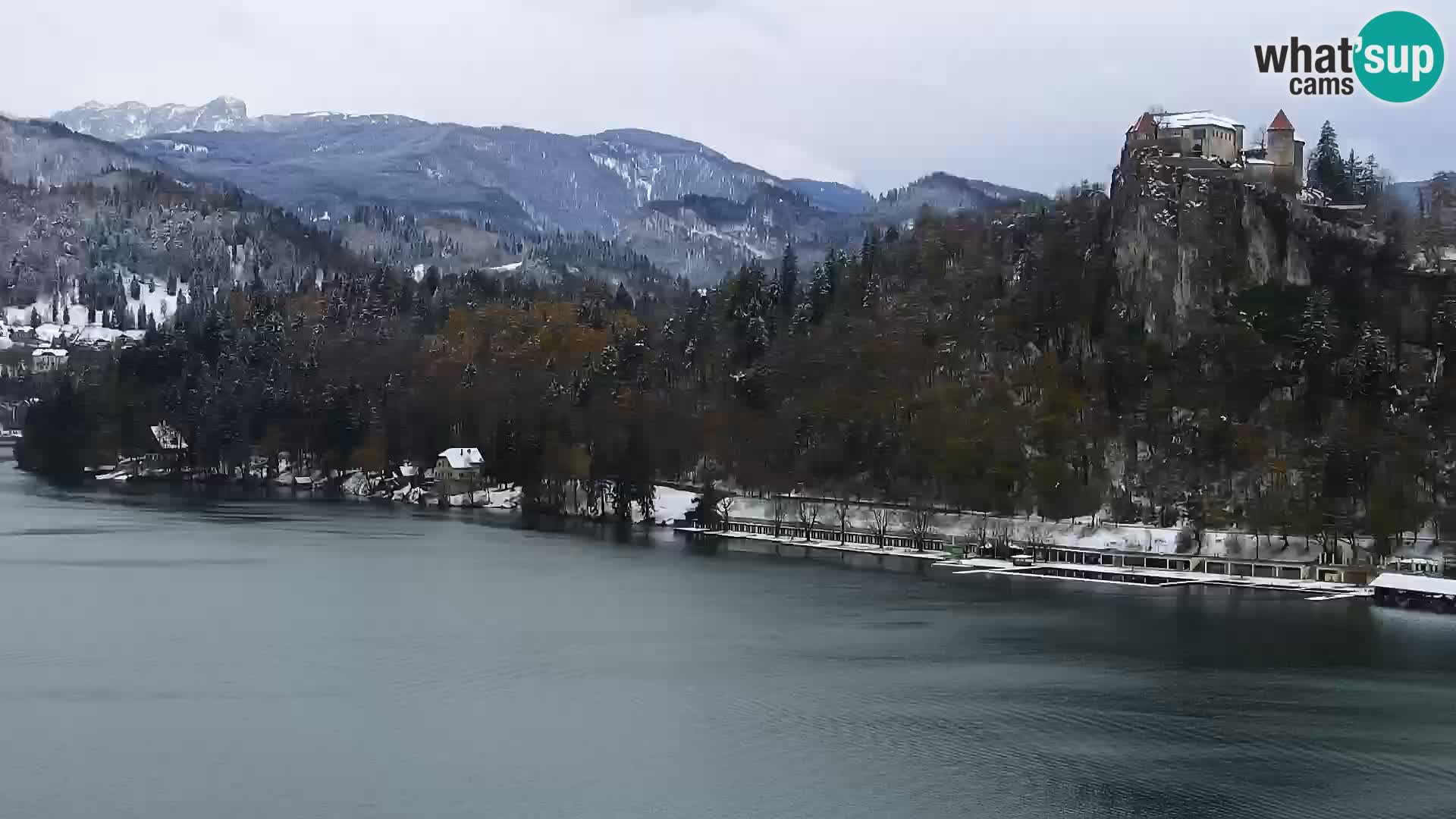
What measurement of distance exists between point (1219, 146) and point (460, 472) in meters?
49.8

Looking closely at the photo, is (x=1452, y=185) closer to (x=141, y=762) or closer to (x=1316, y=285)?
(x=1316, y=285)

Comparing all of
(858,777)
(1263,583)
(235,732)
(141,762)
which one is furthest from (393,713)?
(1263,583)

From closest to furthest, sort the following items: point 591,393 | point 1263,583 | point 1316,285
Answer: point 1263,583, point 1316,285, point 591,393

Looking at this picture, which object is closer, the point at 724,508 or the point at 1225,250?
the point at 1225,250

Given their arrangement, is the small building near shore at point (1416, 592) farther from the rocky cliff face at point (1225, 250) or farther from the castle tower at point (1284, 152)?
the castle tower at point (1284, 152)

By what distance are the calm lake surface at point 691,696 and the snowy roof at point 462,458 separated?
34475 mm

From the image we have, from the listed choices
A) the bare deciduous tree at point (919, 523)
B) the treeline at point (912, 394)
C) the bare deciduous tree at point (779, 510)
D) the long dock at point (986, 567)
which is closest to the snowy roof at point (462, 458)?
the treeline at point (912, 394)

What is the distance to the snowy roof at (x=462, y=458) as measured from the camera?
310ft

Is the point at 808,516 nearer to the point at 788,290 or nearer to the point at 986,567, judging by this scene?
the point at 986,567

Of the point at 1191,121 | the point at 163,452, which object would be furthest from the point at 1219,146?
the point at 163,452

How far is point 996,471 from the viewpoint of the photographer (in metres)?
68.5

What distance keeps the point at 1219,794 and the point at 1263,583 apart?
29683 mm

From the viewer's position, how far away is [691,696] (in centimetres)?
3659

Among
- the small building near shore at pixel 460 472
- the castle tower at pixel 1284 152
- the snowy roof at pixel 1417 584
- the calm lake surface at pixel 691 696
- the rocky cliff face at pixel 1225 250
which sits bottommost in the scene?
the calm lake surface at pixel 691 696
